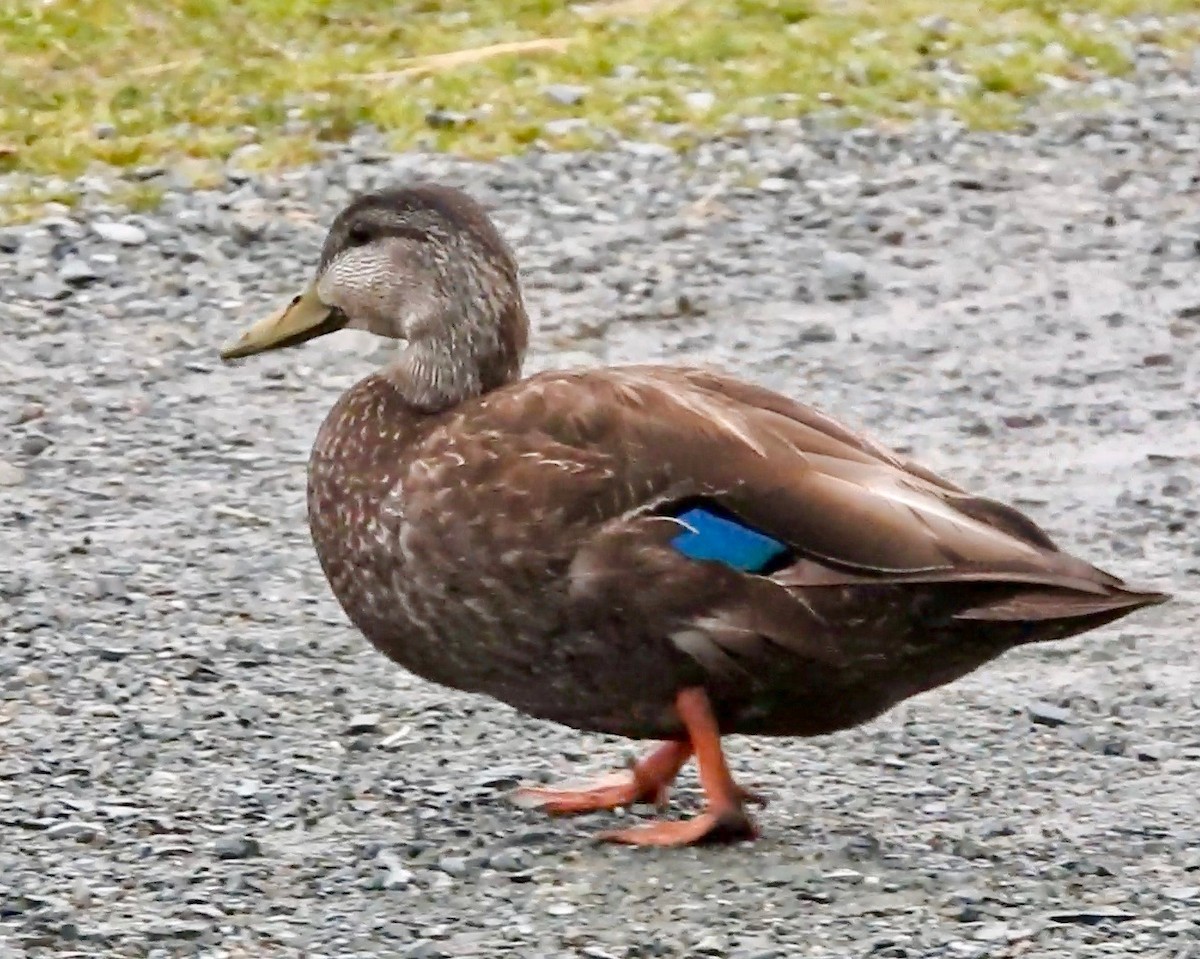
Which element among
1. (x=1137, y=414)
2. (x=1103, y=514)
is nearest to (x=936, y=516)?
(x=1103, y=514)

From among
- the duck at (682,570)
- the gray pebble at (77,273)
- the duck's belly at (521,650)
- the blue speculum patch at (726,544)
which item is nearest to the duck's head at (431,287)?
the duck at (682,570)

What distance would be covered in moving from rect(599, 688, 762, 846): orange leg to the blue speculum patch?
271 mm

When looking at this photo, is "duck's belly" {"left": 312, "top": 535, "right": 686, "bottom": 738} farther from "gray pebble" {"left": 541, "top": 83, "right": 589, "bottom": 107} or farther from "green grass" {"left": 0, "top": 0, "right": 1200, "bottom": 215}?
"gray pebble" {"left": 541, "top": 83, "right": 589, "bottom": 107}

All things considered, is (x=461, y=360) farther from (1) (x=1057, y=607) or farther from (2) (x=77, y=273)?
(2) (x=77, y=273)

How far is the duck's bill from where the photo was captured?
6.02 metres

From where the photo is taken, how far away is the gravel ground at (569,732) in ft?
15.9

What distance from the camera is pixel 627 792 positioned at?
5.42m

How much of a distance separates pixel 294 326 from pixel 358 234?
31 centimetres

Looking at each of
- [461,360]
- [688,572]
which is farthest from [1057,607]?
[461,360]

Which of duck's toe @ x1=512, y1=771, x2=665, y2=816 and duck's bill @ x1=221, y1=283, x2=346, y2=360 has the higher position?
duck's bill @ x1=221, y1=283, x2=346, y2=360

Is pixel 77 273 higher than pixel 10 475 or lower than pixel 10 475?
higher

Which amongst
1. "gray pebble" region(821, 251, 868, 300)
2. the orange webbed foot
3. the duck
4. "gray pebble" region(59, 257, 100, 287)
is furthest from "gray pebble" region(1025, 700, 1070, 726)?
"gray pebble" region(59, 257, 100, 287)

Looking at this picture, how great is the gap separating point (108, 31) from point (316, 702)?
6.78 meters

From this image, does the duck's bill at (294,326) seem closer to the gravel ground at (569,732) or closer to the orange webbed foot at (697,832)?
the gravel ground at (569,732)
